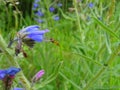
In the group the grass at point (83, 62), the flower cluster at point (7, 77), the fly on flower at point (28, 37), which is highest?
the fly on flower at point (28, 37)

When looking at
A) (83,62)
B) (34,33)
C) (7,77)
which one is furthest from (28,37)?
(83,62)

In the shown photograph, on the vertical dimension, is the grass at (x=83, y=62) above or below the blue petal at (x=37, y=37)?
below

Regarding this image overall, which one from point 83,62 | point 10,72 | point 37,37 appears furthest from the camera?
point 83,62

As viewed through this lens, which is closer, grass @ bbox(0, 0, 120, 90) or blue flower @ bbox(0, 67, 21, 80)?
blue flower @ bbox(0, 67, 21, 80)

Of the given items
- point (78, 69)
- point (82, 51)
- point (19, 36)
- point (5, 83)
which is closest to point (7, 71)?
point (5, 83)

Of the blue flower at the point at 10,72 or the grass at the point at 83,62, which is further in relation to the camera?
the grass at the point at 83,62

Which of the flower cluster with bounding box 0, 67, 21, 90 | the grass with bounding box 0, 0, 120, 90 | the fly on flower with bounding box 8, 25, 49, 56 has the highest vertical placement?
the fly on flower with bounding box 8, 25, 49, 56

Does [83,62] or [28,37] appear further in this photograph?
[83,62]

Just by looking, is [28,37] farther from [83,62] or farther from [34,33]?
[83,62]

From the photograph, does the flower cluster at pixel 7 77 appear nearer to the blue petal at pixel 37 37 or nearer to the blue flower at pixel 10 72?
the blue flower at pixel 10 72

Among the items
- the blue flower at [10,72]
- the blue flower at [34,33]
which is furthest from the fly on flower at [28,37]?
the blue flower at [10,72]

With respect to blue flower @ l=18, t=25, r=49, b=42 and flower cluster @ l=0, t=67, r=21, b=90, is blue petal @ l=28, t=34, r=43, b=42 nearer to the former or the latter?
blue flower @ l=18, t=25, r=49, b=42

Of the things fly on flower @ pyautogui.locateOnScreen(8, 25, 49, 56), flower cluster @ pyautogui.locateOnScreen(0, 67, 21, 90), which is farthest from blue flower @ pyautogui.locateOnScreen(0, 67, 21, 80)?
fly on flower @ pyautogui.locateOnScreen(8, 25, 49, 56)
